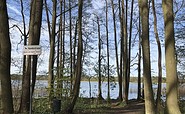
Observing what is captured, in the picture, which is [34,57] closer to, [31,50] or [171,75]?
[31,50]

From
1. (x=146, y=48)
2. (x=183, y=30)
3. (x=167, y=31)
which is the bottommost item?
(x=146, y=48)

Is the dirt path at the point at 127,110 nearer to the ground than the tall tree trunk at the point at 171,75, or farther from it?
nearer to the ground

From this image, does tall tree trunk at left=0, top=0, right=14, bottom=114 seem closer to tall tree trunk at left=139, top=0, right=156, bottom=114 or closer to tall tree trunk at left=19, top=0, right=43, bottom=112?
tall tree trunk at left=19, top=0, right=43, bottom=112

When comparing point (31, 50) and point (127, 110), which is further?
point (127, 110)

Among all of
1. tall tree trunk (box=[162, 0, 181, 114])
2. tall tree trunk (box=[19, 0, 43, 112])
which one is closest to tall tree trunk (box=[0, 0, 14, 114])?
tall tree trunk (box=[19, 0, 43, 112])

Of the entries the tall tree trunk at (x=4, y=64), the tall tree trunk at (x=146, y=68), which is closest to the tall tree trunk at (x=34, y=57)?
the tall tree trunk at (x=4, y=64)

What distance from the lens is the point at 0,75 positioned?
11188mm

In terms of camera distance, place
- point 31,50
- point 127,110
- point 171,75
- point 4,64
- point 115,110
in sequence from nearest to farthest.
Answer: point 31,50, point 171,75, point 4,64, point 127,110, point 115,110

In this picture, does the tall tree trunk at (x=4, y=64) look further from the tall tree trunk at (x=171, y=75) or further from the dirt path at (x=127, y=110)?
the dirt path at (x=127, y=110)

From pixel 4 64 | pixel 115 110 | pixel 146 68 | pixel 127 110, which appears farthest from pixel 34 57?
pixel 127 110

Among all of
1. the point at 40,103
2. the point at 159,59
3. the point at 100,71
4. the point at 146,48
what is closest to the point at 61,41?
the point at 100,71

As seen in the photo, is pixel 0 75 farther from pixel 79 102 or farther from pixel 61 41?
pixel 61 41

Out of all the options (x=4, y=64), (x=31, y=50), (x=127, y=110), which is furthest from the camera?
(x=127, y=110)

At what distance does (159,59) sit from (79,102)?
6.25m
